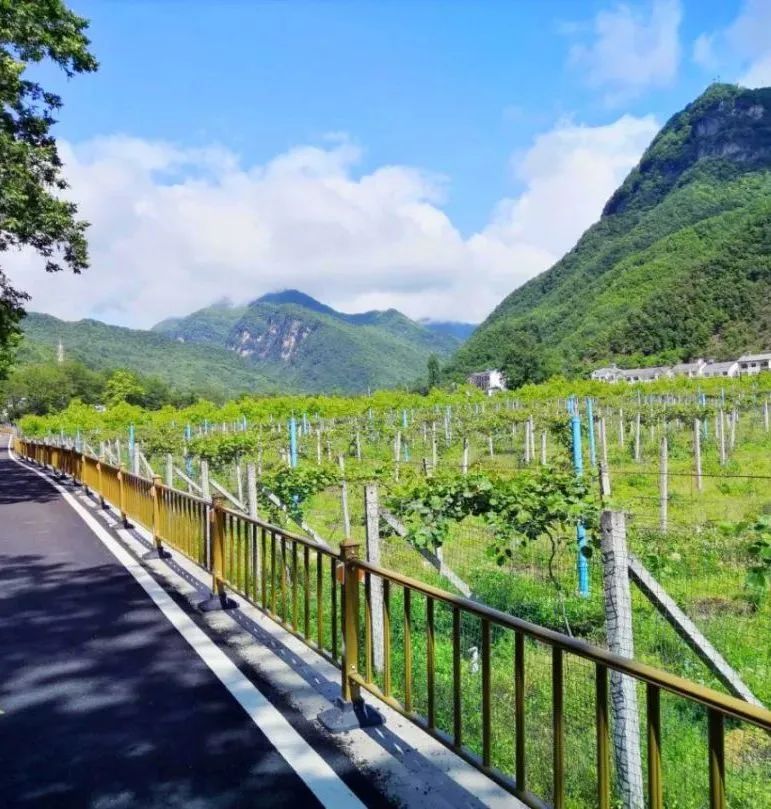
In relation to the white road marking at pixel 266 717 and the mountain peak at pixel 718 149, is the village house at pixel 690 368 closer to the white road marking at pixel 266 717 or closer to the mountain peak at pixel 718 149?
the mountain peak at pixel 718 149

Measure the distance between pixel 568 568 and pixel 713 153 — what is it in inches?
8266

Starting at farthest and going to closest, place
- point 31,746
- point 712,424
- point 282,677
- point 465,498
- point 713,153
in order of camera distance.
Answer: point 713,153 < point 712,424 < point 465,498 < point 282,677 < point 31,746

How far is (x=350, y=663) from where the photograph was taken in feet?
12.9

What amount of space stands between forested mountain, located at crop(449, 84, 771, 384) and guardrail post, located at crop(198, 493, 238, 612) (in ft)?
334

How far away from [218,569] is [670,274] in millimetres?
139334

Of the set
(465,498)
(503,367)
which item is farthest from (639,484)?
(503,367)

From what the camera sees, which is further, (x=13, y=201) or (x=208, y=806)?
(x=13, y=201)

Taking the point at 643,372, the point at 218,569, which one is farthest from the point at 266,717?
the point at 643,372

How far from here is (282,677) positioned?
181 inches

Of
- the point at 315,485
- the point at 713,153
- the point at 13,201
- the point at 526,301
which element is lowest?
the point at 315,485

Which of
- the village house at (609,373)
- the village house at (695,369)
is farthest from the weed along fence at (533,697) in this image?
the village house at (609,373)

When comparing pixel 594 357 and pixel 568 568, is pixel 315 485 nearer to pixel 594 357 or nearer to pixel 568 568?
pixel 568 568

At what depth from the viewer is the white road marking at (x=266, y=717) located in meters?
3.15

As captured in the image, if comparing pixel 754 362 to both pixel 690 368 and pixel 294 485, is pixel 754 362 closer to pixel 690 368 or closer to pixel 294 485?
pixel 690 368
